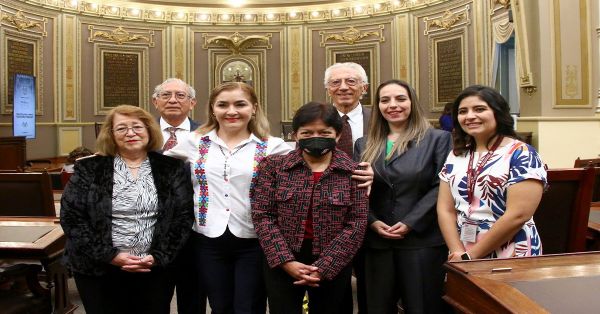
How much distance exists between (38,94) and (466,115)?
379 inches

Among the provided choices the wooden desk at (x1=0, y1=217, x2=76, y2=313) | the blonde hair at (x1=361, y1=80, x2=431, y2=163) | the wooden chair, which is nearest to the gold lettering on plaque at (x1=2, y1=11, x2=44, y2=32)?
the wooden desk at (x1=0, y1=217, x2=76, y2=313)

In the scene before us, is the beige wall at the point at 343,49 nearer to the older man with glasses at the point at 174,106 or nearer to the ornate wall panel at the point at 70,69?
the ornate wall panel at the point at 70,69

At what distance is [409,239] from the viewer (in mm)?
1979

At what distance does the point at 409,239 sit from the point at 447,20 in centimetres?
827

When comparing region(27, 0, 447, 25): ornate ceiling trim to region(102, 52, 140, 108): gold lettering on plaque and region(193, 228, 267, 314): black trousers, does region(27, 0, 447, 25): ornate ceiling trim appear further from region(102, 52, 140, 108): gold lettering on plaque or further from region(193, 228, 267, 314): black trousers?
region(193, 228, 267, 314): black trousers

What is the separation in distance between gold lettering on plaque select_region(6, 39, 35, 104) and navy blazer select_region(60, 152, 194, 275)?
8173 mm

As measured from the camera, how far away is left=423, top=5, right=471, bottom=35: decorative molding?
8998mm

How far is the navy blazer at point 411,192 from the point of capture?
198 cm

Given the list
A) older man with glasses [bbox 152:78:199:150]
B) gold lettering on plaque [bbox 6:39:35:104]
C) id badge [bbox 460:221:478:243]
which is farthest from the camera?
gold lettering on plaque [bbox 6:39:35:104]

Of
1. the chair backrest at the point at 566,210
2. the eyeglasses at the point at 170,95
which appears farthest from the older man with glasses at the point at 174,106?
the chair backrest at the point at 566,210

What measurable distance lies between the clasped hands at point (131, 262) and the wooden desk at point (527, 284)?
109cm

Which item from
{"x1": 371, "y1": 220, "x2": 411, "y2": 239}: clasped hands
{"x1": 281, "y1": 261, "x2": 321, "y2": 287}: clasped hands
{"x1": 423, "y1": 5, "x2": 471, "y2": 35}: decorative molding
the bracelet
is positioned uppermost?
{"x1": 423, "y1": 5, "x2": 471, "y2": 35}: decorative molding

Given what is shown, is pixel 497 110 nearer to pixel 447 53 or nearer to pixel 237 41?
pixel 447 53

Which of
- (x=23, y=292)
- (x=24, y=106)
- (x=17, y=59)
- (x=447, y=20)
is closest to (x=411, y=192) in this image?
(x=23, y=292)
